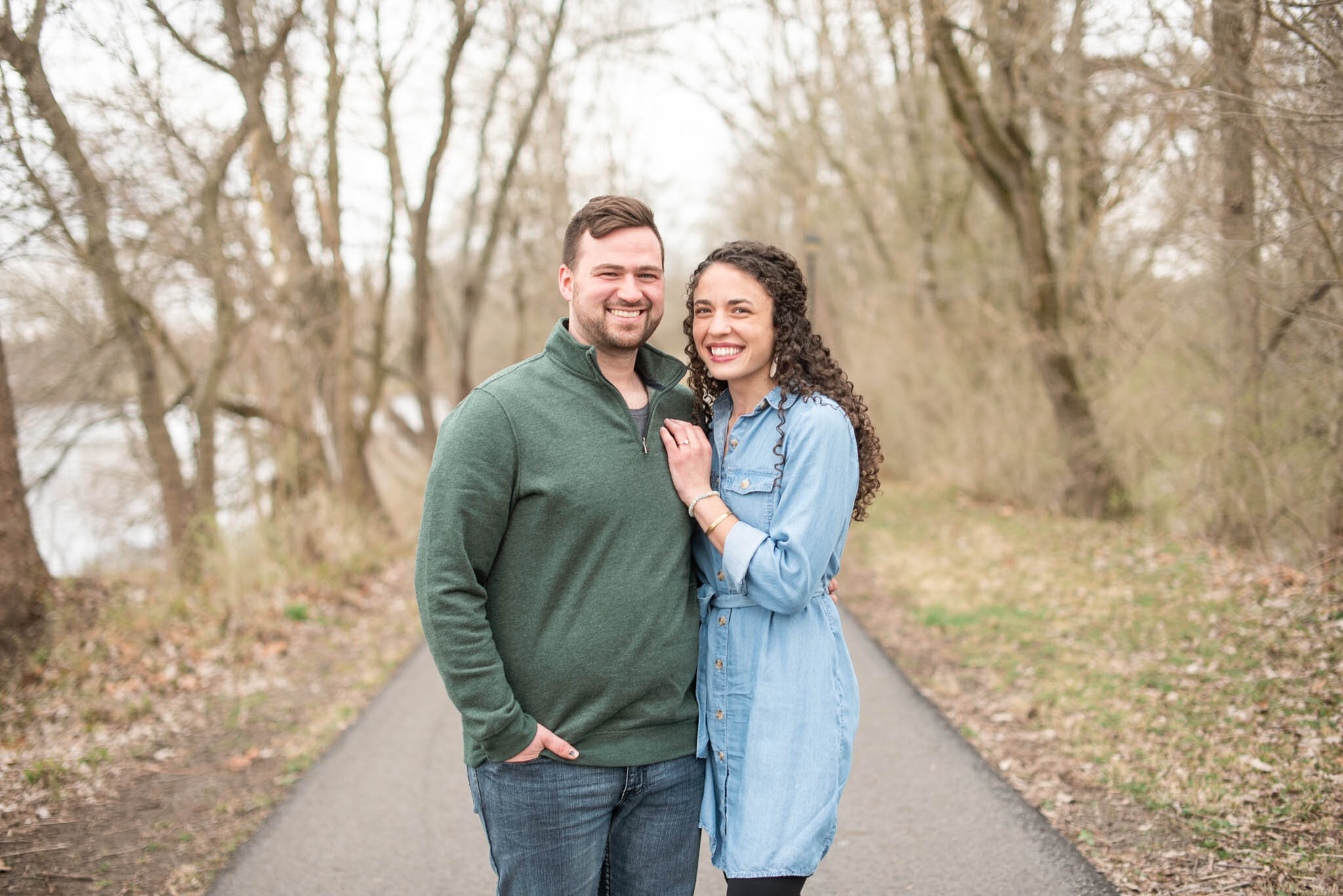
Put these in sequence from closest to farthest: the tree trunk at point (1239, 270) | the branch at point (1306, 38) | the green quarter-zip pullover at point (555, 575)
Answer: the green quarter-zip pullover at point (555, 575)
the branch at point (1306, 38)
the tree trunk at point (1239, 270)

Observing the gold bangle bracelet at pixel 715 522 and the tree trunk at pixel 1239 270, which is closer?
the gold bangle bracelet at pixel 715 522

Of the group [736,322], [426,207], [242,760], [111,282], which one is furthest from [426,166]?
[736,322]

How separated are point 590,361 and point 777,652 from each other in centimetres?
88

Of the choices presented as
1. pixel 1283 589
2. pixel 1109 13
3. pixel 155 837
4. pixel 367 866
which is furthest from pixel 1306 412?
pixel 155 837

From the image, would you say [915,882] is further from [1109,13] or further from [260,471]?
[260,471]

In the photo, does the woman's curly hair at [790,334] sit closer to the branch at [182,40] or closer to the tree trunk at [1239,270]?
the tree trunk at [1239,270]

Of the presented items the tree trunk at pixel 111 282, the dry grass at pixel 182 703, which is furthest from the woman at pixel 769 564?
the tree trunk at pixel 111 282

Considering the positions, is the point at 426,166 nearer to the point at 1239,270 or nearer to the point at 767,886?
the point at 1239,270

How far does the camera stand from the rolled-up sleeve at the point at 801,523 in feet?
6.82

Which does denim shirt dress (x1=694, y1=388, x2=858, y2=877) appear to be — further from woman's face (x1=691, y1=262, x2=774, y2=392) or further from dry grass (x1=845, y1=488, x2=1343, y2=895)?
dry grass (x1=845, y1=488, x2=1343, y2=895)

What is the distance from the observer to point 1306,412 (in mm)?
6770

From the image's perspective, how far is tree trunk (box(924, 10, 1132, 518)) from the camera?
9.10 metres

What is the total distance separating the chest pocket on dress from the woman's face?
0.86ft

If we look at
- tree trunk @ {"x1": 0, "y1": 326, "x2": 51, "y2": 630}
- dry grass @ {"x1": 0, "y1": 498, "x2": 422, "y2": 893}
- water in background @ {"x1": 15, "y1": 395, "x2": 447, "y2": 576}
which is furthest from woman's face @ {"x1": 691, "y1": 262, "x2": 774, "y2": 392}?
water in background @ {"x1": 15, "y1": 395, "x2": 447, "y2": 576}
